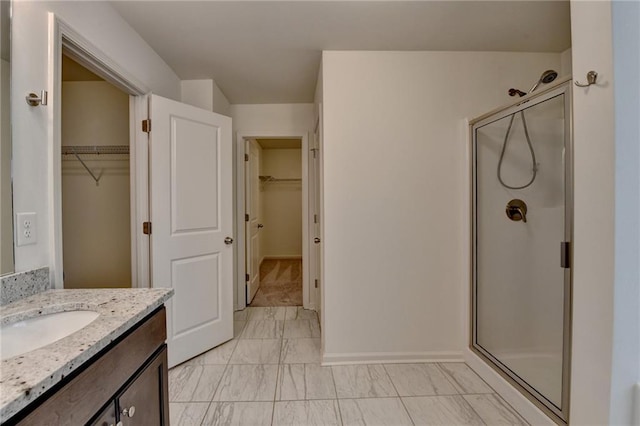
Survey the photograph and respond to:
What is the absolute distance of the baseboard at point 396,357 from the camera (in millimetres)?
2143

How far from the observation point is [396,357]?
2.16m

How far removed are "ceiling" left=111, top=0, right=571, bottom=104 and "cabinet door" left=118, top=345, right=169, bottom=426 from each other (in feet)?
6.06

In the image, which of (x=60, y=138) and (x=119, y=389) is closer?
(x=119, y=389)

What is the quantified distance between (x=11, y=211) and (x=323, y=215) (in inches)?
62.8

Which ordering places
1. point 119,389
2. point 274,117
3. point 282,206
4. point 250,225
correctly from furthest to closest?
point 282,206, point 250,225, point 274,117, point 119,389

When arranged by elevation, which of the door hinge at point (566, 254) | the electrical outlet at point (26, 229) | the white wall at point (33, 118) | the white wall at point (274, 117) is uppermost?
the white wall at point (274, 117)

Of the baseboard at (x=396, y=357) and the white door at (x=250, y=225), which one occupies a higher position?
the white door at (x=250, y=225)

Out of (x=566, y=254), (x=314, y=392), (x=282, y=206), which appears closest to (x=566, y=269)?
(x=566, y=254)

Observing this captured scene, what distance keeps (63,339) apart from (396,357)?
204 centimetres

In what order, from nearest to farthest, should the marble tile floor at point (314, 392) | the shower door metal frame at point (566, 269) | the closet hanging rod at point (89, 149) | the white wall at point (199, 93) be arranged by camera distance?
the shower door metal frame at point (566, 269) → the marble tile floor at point (314, 392) → the closet hanging rod at point (89, 149) → the white wall at point (199, 93)

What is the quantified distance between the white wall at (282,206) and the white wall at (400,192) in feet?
13.3

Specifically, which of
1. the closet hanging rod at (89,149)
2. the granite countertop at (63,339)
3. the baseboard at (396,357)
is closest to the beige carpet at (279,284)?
the baseboard at (396,357)

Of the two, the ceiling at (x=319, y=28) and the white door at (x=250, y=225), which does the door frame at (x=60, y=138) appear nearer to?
the ceiling at (x=319, y=28)

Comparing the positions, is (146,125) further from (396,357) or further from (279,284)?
(279,284)
